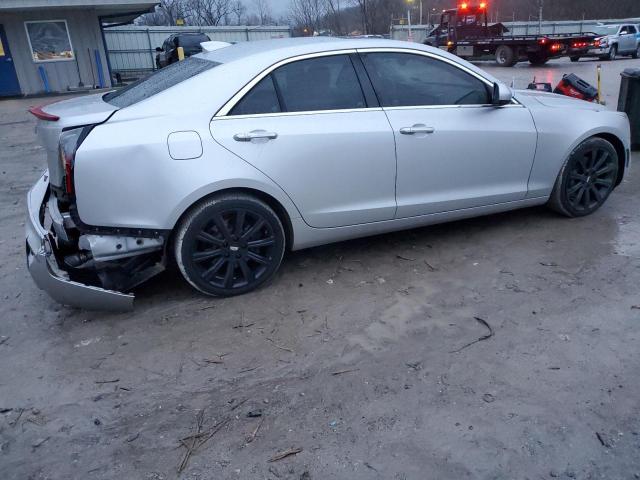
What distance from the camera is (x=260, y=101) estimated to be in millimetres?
3699

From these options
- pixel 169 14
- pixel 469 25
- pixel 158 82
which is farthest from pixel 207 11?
pixel 158 82

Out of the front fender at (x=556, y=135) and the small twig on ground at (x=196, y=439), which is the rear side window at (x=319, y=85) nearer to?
the front fender at (x=556, y=135)

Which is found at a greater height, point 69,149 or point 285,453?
point 69,149

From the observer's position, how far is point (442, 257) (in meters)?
4.41

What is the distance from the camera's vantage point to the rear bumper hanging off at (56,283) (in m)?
3.34

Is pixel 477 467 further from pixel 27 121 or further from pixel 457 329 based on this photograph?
pixel 27 121

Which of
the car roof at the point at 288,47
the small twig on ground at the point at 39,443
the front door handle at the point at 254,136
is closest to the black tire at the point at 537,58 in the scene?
the car roof at the point at 288,47

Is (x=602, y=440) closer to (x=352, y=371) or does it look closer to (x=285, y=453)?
(x=352, y=371)

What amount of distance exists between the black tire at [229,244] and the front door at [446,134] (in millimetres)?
1046

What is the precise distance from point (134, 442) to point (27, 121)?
13196 mm

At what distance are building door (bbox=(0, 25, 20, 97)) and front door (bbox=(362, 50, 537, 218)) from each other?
62.4 ft

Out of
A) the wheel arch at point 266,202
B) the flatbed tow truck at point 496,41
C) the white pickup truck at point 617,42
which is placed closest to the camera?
the wheel arch at point 266,202

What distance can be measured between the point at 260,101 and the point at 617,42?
26.5 metres

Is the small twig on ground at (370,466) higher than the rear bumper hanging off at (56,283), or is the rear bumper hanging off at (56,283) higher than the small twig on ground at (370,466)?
the rear bumper hanging off at (56,283)
